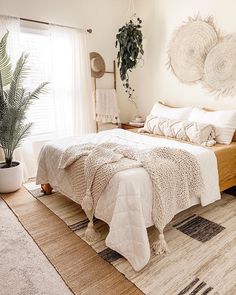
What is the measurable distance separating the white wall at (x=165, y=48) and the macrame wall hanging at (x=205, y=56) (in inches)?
3.7

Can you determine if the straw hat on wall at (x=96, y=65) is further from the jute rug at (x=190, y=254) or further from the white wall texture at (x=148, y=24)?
the jute rug at (x=190, y=254)

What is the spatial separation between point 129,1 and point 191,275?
13.9 ft

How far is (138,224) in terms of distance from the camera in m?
1.64

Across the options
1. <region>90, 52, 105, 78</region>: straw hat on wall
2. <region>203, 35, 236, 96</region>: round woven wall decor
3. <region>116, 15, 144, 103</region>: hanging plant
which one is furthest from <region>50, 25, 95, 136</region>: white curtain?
<region>203, 35, 236, 96</region>: round woven wall decor

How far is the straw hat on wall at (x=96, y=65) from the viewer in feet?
12.8

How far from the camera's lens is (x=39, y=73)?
3.47 metres

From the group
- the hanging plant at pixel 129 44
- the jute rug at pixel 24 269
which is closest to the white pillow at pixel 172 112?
the hanging plant at pixel 129 44

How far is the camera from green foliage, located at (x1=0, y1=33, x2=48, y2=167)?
2762 mm

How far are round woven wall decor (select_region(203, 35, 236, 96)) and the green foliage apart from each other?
7.26 ft

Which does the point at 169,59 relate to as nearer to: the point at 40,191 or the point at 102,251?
the point at 40,191

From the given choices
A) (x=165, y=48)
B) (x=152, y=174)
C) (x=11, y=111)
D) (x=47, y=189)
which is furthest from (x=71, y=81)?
(x=152, y=174)

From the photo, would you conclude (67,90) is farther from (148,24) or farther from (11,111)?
(148,24)

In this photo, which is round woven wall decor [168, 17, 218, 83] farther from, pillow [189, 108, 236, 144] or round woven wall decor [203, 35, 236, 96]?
pillow [189, 108, 236, 144]

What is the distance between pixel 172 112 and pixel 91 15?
204 cm
